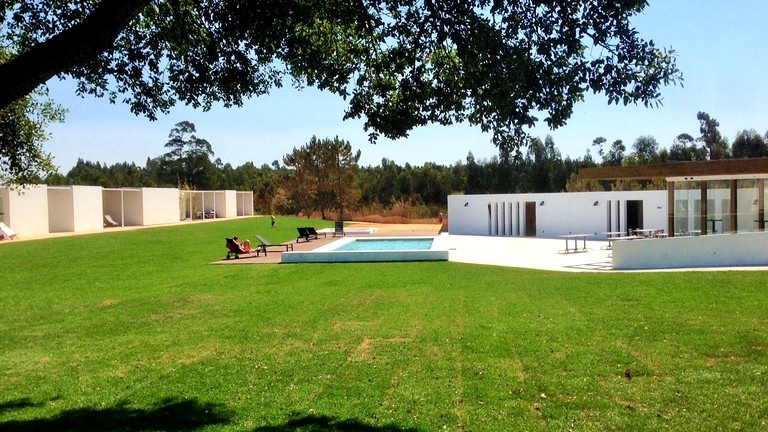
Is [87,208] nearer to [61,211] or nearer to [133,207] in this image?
[61,211]

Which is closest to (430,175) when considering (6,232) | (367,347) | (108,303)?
(6,232)

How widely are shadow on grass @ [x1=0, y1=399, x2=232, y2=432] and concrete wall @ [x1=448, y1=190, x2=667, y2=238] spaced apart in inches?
1008

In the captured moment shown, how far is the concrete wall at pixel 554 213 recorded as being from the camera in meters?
28.1

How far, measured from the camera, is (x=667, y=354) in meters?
6.39

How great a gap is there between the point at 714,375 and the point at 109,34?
5.84m

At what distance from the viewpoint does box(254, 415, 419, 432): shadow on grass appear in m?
4.47

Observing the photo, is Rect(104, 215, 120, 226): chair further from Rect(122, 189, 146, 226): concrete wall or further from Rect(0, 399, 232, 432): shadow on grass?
Rect(0, 399, 232, 432): shadow on grass

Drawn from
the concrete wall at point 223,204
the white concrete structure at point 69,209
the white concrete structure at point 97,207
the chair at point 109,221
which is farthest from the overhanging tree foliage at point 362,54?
the concrete wall at point 223,204

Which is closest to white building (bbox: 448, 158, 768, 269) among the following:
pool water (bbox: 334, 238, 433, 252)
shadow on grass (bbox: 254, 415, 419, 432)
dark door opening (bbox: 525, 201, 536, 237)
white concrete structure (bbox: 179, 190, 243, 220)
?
pool water (bbox: 334, 238, 433, 252)

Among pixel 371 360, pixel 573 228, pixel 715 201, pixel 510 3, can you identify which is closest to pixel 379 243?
pixel 573 228

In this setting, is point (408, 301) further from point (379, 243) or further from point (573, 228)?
point (573, 228)

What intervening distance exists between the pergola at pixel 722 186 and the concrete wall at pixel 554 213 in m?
9.27

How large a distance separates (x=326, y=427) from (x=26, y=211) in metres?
33.1

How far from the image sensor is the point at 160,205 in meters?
45.0
